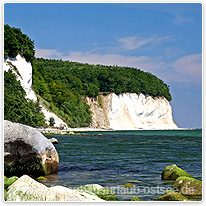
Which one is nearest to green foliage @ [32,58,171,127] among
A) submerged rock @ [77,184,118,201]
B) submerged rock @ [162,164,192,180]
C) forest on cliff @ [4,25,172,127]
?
forest on cliff @ [4,25,172,127]

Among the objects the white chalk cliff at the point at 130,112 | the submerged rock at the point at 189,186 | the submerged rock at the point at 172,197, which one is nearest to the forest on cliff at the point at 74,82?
the white chalk cliff at the point at 130,112

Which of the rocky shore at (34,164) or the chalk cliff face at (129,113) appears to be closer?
the rocky shore at (34,164)

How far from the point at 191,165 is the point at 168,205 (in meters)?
8.90

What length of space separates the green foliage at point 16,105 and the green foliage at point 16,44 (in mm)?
3994

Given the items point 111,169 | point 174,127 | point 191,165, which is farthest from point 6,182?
point 174,127

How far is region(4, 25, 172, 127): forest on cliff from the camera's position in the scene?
6044 centimetres

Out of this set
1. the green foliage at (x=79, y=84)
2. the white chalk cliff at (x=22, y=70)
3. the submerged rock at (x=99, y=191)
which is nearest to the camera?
the submerged rock at (x=99, y=191)

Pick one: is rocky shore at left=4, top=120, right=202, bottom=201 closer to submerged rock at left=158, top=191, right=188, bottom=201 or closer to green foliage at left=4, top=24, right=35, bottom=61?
submerged rock at left=158, top=191, right=188, bottom=201

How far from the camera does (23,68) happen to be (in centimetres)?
5884

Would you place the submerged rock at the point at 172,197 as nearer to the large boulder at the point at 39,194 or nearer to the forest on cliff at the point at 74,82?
the large boulder at the point at 39,194

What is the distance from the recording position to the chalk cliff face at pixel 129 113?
335 feet

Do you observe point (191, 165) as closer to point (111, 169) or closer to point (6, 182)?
point (111, 169)

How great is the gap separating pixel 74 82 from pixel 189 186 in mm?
93387

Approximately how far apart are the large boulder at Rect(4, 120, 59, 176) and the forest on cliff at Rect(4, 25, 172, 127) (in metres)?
40.8
